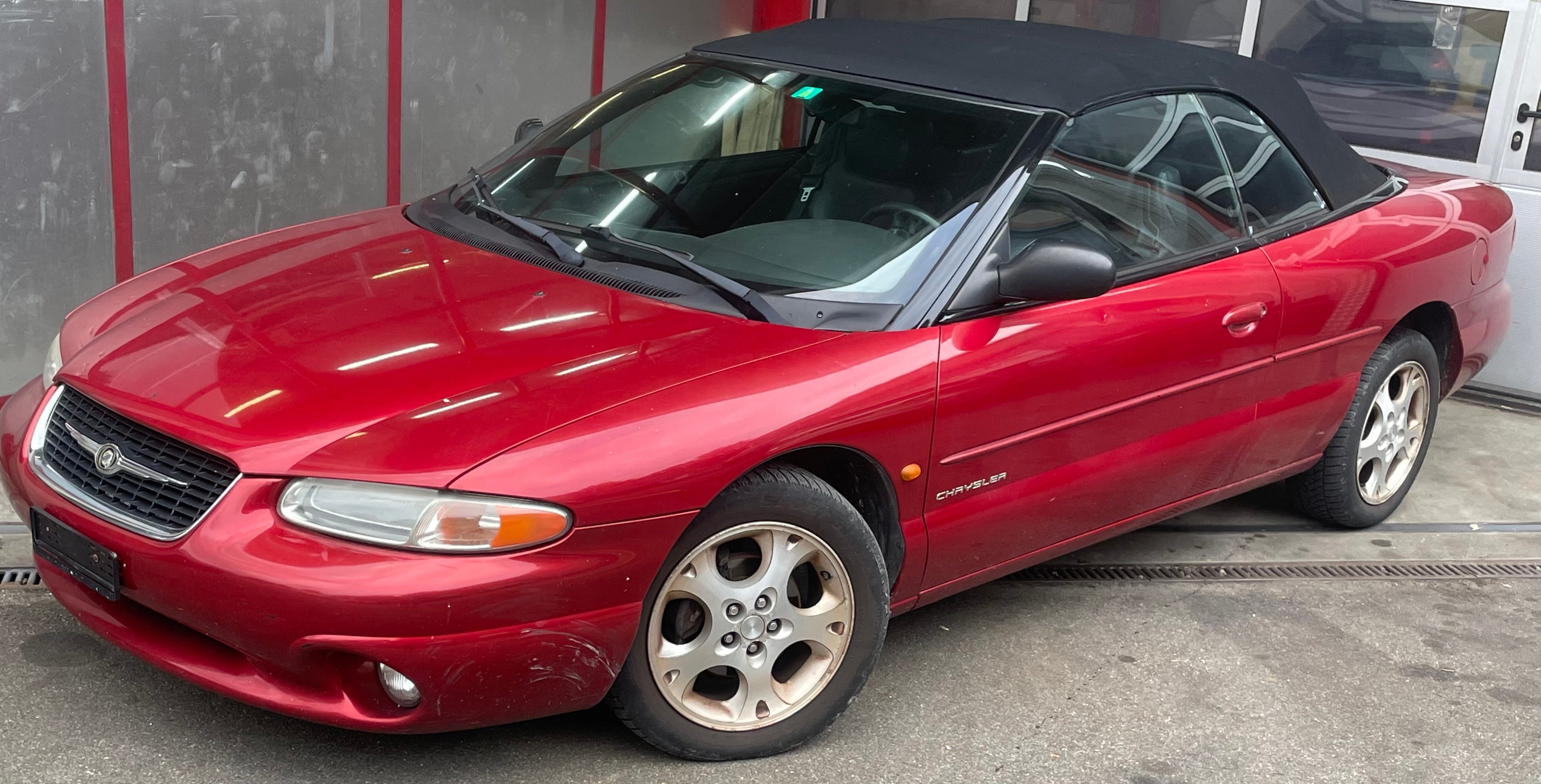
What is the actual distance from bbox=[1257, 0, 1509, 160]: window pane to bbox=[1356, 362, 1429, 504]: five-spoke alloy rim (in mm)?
1911

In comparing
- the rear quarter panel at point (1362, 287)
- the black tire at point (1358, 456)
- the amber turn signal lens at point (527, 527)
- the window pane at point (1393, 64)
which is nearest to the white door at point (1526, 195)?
the window pane at point (1393, 64)

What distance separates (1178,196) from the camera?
397 cm

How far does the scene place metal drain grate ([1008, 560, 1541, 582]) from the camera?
446 cm

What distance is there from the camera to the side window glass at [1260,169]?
417 cm

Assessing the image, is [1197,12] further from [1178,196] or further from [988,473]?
[988,473]

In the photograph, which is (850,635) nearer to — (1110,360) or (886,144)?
(1110,360)

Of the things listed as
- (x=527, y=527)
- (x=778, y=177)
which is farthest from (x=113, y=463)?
(x=778, y=177)

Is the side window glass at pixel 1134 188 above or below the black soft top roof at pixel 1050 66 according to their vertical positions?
below

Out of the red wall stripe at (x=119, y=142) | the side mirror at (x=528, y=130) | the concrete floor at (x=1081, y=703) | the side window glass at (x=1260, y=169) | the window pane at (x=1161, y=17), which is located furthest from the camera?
the window pane at (x=1161, y=17)

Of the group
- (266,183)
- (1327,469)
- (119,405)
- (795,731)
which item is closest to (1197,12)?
(1327,469)

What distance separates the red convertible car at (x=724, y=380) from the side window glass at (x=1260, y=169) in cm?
1

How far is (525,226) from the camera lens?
146 inches

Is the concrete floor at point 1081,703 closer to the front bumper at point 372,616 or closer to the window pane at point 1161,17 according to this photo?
the front bumper at point 372,616

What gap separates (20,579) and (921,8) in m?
5.70
